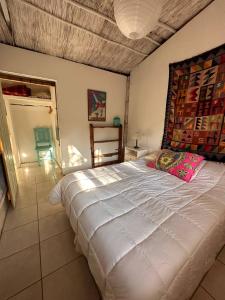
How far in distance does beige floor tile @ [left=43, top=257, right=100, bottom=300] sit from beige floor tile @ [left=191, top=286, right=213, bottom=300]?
0.74m

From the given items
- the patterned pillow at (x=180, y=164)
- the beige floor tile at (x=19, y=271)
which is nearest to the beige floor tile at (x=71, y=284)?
the beige floor tile at (x=19, y=271)

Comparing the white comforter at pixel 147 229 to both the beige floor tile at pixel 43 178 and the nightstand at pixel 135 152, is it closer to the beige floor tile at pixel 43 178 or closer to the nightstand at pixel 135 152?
the nightstand at pixel 135 152

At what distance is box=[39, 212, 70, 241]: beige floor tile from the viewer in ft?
4.87

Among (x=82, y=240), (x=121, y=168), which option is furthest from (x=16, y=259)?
(x=121, y=168)

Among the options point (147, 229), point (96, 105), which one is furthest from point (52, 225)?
point (96, 105)

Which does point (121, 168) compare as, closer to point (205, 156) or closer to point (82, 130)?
point (205, 156)

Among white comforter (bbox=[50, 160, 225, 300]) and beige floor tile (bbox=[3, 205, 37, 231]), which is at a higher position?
white comforter (bbox=[50, 160, 225, 300])

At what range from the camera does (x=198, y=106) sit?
1.95 metres

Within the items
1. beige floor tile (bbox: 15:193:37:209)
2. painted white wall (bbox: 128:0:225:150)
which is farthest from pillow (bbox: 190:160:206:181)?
beige floor tile (bbox: 15:193:37:209)

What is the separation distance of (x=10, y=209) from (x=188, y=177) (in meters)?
2.50

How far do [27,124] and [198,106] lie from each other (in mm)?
4105

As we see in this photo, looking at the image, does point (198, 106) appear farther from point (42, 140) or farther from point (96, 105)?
point (42, 140)

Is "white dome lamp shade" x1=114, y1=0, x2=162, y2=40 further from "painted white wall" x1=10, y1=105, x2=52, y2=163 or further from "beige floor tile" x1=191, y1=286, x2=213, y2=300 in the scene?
"painted white wall" x1=10, y1=105, x2=52, y2=163

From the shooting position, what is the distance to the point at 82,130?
2.96m
